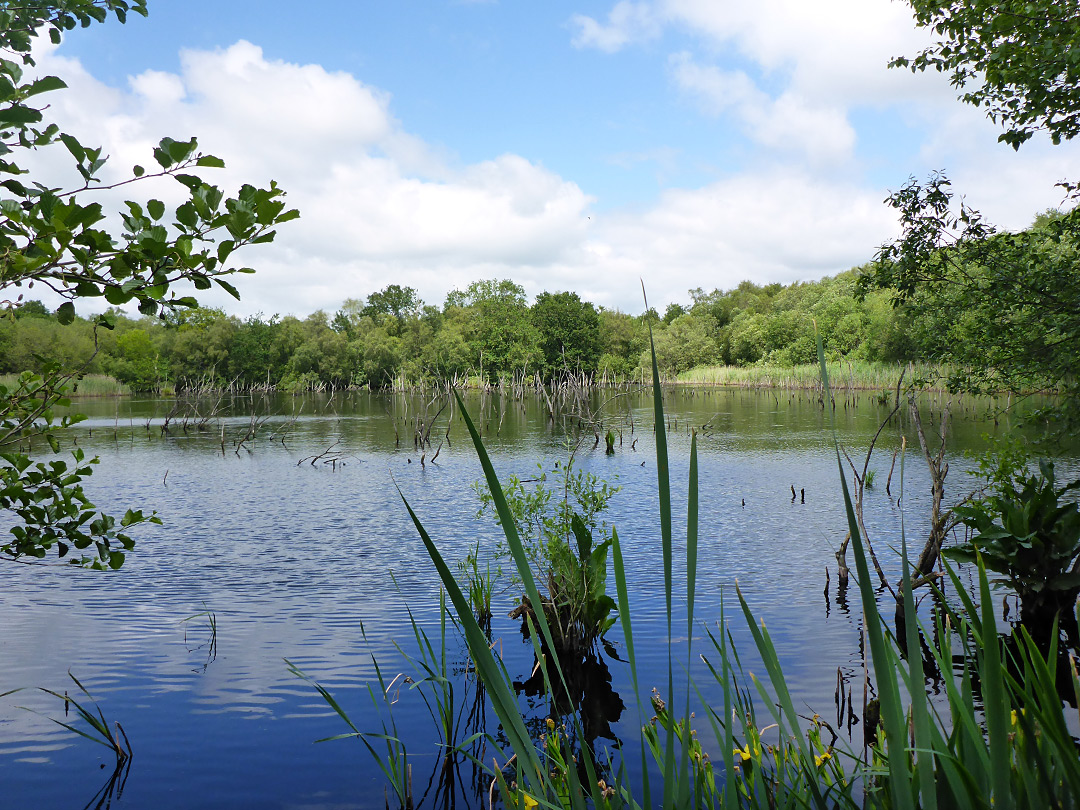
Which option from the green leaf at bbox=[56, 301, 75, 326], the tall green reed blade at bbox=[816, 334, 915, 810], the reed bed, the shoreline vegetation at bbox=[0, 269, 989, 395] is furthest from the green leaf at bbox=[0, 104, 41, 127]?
the shoreline vegetation at bbox=[0, 269, 989, 395]

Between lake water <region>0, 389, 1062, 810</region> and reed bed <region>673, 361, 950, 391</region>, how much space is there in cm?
3010

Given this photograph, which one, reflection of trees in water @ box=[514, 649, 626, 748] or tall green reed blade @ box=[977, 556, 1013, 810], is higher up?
tall green reed blade @ box=[977, 556, 1013, 810]

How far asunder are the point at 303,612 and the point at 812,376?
5481 cm

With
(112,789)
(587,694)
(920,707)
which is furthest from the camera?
(587,694)

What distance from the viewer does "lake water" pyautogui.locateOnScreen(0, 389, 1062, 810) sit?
19.3 ft

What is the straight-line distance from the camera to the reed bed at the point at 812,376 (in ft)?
169

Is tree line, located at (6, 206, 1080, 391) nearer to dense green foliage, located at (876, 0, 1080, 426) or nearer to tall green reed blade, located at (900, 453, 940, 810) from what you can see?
dense green foliage, located at (876, 0, 1080, 426)

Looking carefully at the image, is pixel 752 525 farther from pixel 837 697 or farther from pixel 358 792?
pixel 358 792

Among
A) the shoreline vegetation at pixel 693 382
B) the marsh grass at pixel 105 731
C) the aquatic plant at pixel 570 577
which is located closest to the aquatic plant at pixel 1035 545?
the aquatic plant at pixel 570 577

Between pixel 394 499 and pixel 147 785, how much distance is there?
12.6 m

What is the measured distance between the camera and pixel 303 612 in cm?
952

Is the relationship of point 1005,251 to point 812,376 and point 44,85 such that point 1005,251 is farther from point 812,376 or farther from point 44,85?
point 812,376

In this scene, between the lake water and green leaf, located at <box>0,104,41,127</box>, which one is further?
the lake water

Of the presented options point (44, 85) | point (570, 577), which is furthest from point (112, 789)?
point (44, 85)
